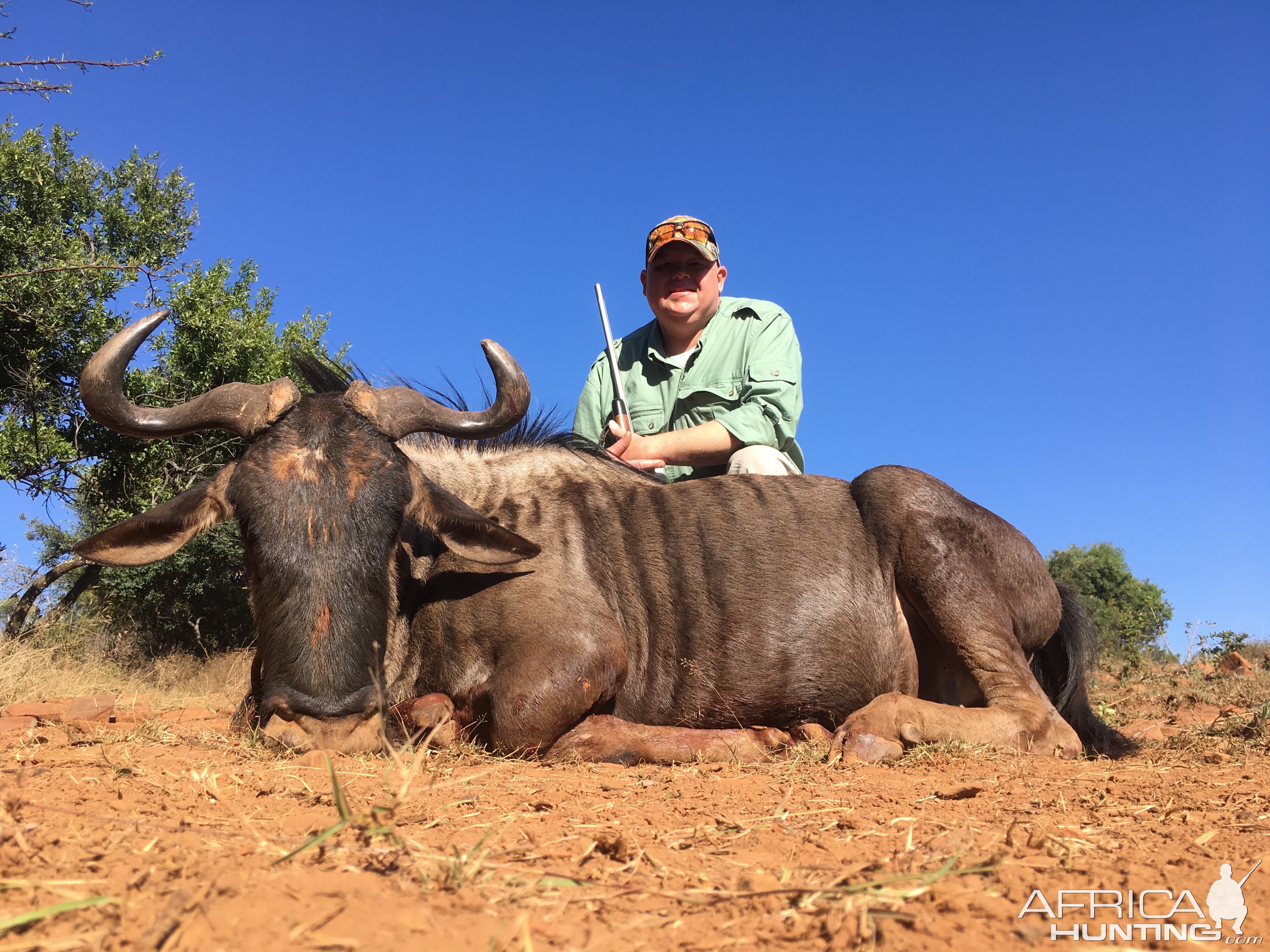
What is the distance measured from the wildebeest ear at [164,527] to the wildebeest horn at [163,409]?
257 mm

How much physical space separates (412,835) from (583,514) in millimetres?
2783

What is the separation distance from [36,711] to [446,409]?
3.24 m

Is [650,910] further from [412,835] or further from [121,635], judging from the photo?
[121,635]

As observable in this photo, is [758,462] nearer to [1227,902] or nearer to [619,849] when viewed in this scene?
[619,849]

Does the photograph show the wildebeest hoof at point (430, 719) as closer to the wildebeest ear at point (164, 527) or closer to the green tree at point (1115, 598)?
the wildebeest ear at point (164, 527)

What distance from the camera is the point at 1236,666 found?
8508 millimetres

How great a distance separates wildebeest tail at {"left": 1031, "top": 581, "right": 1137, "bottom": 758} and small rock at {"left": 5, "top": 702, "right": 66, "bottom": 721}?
5.69 m

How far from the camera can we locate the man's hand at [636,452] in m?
5.96

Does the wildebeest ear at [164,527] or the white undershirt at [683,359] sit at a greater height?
the white undershirt at [683,359]

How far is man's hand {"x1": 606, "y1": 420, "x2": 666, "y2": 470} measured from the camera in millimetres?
5965

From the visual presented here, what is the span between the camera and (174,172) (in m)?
14.4

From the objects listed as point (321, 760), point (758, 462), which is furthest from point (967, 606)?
point (321, 760)

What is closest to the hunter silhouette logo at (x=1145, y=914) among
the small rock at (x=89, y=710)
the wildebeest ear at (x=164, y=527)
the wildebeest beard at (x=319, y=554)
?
the wildebeest beard at (x=319, y=554)

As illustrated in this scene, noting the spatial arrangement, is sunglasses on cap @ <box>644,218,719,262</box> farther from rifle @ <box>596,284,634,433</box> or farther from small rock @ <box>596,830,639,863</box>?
small rock @ <box>596,830,639,863</box>
